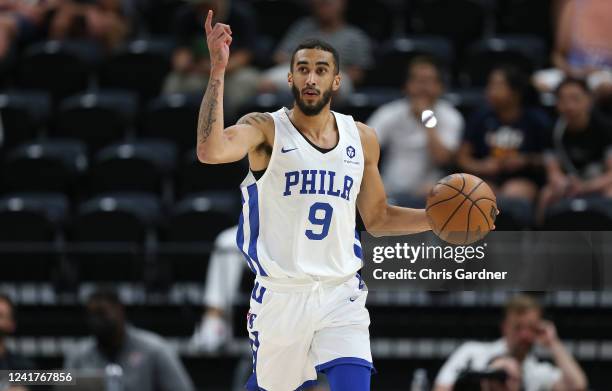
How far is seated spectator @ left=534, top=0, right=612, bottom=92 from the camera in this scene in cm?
1135

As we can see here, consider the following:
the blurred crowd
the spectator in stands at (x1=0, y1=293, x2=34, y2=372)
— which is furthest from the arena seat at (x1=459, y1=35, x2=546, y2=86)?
the spectator in stands at (x1=0, y1=293, x2=34, y2=372)

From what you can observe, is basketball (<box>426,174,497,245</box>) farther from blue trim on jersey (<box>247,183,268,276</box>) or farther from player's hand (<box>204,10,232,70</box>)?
player's hand (<box>204,10,232,70</box>)

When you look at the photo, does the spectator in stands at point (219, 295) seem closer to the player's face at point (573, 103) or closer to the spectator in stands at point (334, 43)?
the spectator in stands at point (334, 43)

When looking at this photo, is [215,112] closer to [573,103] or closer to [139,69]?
[573,103]

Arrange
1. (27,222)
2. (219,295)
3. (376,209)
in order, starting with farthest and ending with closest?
(27,222) → (219,295) → (376,209)

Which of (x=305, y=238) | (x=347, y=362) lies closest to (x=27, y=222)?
(x=305, y=238)

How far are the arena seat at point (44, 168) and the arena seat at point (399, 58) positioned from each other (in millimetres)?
2882

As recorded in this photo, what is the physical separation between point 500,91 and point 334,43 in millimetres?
1963

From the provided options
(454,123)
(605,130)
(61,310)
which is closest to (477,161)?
(454,123)

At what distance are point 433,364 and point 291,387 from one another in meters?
3.69

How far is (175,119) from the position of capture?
38.5 ft

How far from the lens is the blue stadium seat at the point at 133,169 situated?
11.1 m

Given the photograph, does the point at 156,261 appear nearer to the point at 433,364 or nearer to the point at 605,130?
the point at 433,364

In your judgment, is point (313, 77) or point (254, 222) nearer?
point (313, 77)
